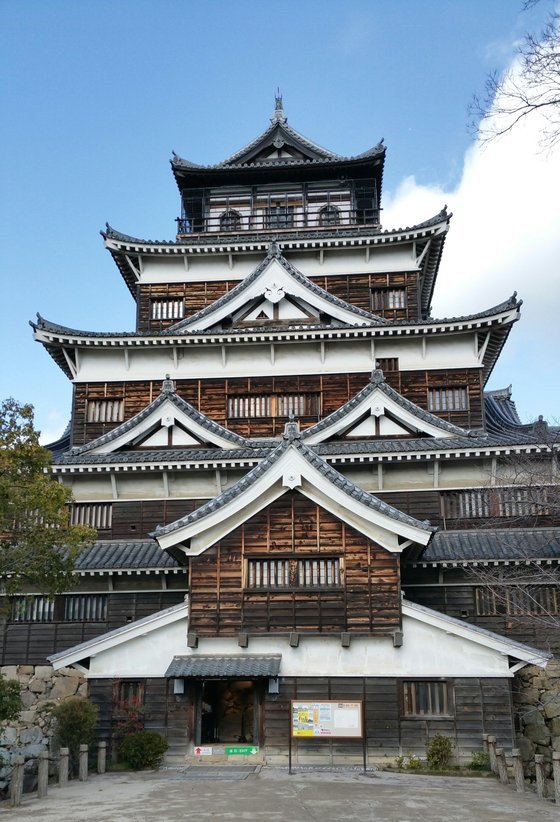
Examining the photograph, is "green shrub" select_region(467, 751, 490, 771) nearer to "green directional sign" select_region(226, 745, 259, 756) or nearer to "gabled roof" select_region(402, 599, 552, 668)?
"gabled roof" select_region(402, 599, 552, 668)

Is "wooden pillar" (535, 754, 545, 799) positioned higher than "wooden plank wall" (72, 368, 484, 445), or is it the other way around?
"wooden plank wall" (72, 368, 484, 445)

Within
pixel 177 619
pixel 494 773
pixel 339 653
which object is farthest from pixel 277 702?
pixel 494 773

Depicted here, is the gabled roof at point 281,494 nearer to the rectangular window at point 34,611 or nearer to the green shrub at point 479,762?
the green shrub at point 479,762

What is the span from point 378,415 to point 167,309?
9.94m

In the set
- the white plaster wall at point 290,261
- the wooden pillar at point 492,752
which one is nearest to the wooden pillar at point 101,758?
the wooden pillar at point 492,752

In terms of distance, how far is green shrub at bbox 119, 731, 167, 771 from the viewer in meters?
17.7

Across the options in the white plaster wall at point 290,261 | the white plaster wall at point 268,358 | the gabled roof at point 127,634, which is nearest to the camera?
the gabled roof at point 127,634

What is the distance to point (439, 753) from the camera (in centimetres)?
1739

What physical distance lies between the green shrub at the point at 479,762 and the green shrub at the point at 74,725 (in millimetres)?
8742

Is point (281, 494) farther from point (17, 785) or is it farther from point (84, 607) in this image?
point (17, 785)

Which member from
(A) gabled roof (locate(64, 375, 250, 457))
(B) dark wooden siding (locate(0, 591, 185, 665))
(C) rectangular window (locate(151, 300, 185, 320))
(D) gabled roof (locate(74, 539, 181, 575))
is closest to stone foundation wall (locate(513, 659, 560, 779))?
(B) dark wooden siding (locate(0, 591, 185, 665))

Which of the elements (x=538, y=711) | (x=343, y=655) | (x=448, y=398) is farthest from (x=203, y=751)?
(x=448, y=398)

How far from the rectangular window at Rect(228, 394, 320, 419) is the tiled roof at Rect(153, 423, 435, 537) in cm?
770

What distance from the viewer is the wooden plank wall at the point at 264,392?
1038 inches
